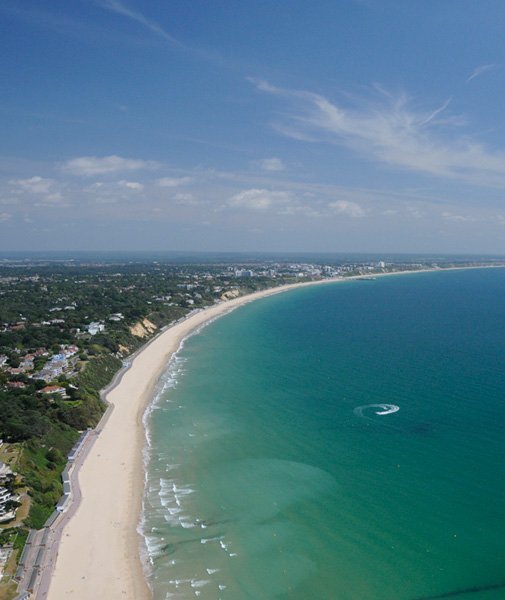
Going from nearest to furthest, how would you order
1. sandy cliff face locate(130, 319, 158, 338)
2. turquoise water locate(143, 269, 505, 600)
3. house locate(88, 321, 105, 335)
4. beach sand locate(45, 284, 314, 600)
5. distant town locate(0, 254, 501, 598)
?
beach sand locate(45, 284, 314, 600) < turquoise water locate(143, 269, 505, 600) < distant town locate(0, 254, 501, 598) < house locate(88, 321, 105, 335) < sandy cliff face locate(130, 319, 158, 338)

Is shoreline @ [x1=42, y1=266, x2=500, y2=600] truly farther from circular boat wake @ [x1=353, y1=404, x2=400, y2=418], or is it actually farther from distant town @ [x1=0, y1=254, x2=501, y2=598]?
circular boat wake @ [x1=353, y1=404, x2=400, y2=418]

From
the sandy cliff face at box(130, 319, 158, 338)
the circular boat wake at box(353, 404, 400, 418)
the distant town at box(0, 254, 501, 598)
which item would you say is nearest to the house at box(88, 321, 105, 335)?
the distant town at box(0, 254, 501, 598)

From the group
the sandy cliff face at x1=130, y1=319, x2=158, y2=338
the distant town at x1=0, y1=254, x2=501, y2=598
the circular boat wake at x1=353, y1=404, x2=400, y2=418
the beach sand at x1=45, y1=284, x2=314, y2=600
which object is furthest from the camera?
the sandy cliff face at x1=130, y1=319, x2=158, y2=338

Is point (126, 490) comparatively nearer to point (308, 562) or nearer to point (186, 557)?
point (186, 557)

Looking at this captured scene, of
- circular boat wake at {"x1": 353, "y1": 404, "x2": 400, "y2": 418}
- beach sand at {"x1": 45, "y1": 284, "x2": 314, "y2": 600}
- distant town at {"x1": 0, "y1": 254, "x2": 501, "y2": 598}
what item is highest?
distant town at {"x1": 0, "y1": 254, "x2": 501, "y2": 598}

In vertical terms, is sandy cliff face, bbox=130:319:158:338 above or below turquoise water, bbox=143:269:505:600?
above

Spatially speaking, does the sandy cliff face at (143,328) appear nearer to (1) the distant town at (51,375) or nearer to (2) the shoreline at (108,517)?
(1) the distant town at (51,375)
